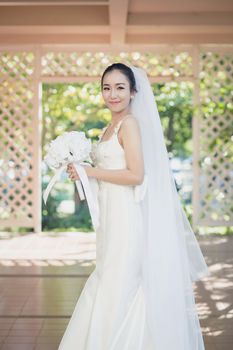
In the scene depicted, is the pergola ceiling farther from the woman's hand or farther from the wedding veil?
the woman's hand

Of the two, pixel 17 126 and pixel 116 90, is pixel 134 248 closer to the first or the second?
→ pixel 116 90

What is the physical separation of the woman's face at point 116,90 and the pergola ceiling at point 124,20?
8.95 feet

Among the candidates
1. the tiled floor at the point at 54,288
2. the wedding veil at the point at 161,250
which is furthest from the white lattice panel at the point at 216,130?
the wedding veil at the point at 161,250

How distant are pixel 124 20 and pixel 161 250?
3.48 m

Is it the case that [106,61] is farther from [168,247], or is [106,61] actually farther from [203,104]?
[168,247]

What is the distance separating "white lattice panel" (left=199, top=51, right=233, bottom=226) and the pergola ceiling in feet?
2.36

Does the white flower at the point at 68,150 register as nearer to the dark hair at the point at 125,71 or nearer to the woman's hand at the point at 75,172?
the woman's hand at the point at 75,172

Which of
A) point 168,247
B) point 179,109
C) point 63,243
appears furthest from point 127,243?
point 179,109

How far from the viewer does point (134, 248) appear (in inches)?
101

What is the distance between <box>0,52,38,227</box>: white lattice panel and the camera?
Answer: 7254 millimetres

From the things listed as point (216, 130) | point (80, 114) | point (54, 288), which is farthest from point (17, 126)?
point (54, 288)

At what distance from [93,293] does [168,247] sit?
41cm

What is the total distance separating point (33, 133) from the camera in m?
7.26

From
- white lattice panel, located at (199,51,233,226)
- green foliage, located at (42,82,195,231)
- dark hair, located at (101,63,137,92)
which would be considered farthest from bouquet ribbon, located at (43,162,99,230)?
green foliage, located at (42,82,195,231)
